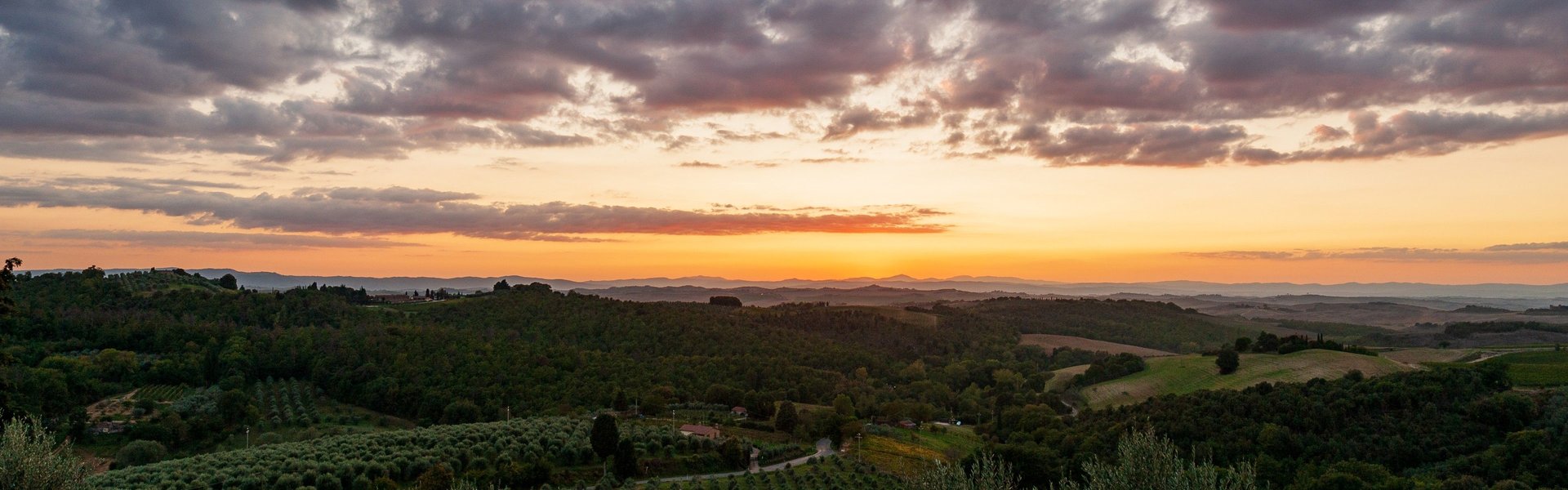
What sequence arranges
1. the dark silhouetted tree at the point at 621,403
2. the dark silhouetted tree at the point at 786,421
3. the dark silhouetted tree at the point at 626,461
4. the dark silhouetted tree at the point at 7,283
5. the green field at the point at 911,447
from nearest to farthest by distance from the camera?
1. the dark silhouetted tree at the point at 7,283
2. the dark silhouetted tree at the point at 626,461
3. the green field at the point at 911,447
4. the dark silhouetted tree at the point at 786,421
5. the dark silhouetted tree at the point at 621,403

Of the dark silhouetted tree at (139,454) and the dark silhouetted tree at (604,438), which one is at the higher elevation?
the dark silhouetted tree at (604,438)

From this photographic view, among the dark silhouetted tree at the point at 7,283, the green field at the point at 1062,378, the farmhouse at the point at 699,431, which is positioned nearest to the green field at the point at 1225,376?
the green field at the point at 1062,378

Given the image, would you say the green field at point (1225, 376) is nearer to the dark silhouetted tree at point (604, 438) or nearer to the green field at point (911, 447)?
the green field at point (911, 447)

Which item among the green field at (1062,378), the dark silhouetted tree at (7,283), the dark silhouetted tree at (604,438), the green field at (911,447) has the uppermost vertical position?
the dark silhouetted tree at (7,283)

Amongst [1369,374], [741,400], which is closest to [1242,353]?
[1369,374]

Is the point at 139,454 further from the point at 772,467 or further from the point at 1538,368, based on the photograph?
the point at 1538,368

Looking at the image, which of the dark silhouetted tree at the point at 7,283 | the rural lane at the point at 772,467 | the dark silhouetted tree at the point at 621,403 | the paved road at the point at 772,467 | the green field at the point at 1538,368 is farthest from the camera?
the dark silhouetted tree at the point at 621,403

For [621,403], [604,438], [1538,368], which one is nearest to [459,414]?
[621,403]

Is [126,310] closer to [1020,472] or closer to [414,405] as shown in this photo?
[414,405]
